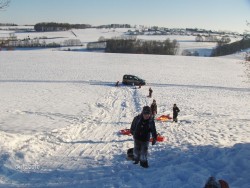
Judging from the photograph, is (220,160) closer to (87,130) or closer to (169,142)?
(169,142)

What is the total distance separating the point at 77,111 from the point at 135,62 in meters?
46.0

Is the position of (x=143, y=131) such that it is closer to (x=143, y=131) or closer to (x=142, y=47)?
(x=143, y=131)

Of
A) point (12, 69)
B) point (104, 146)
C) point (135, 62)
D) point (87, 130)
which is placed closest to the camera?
point (104, 146)

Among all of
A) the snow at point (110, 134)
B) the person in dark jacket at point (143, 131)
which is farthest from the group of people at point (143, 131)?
the snow at point (110, 134)

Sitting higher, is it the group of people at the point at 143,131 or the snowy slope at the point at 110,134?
the group of people at the point at 143,131

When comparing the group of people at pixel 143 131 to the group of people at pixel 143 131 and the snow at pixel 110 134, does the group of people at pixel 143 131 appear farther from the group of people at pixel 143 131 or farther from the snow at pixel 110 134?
the snow at pixel 110 134

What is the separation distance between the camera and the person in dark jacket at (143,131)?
911cm

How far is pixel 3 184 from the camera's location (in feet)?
28.4

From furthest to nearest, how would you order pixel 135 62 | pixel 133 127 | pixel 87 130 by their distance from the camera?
pixel 135 62, pixel 87 130, pixel 133 127

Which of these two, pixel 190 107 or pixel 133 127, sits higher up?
pixel 133 127

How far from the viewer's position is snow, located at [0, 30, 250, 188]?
9.07 meters

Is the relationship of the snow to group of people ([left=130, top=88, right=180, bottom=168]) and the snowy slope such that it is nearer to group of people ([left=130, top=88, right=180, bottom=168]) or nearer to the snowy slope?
the snowy slope

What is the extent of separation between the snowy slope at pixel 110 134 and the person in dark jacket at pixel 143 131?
454 mm

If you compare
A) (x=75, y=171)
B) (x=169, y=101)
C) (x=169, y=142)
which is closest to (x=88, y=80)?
(x=169, y=101)
